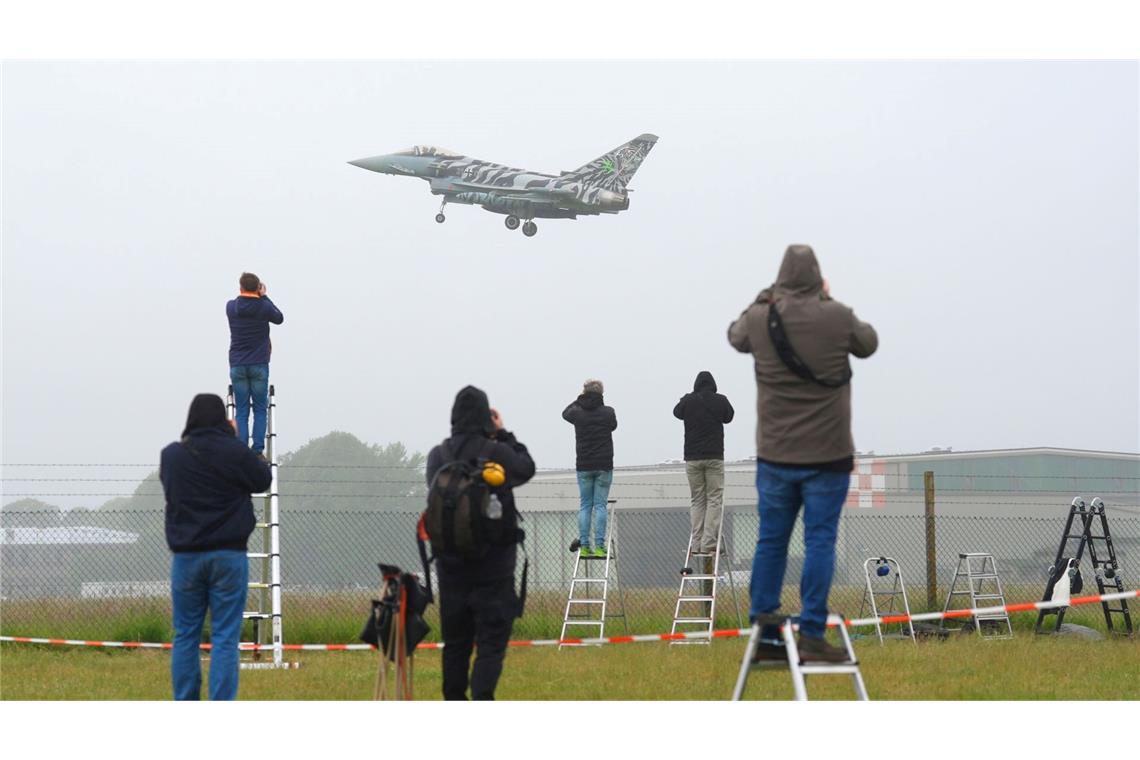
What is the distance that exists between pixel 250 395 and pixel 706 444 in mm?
4552

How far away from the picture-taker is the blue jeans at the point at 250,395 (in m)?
13.1

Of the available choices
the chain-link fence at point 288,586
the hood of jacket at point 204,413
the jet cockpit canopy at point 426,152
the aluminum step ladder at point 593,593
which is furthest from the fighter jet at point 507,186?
the hood of jacket at point 204,413

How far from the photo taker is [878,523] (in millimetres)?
34969

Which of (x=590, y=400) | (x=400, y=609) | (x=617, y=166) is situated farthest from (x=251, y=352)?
(x=617, y=166)

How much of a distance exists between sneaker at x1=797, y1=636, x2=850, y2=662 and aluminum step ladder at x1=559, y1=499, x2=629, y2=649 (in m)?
7.81

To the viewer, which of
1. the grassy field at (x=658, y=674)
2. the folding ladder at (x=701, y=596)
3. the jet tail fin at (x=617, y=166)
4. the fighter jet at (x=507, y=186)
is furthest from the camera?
the jet tail fin at (x=617, y=166)

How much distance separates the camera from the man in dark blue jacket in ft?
42.2

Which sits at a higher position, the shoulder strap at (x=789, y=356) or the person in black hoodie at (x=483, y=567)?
the shoulder strap at (x=789, y=356)

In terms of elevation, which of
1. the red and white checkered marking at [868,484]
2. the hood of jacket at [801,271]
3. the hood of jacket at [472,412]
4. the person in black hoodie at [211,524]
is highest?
the hood of jacket at [801,271]

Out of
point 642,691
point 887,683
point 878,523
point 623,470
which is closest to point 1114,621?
point 887,683

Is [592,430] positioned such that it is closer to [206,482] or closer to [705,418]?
[705,418]

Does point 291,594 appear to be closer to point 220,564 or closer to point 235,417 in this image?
point 235,417

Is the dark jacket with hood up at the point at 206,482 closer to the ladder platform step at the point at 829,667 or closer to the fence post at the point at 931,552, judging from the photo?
the ladder platform step at the point at 829,667

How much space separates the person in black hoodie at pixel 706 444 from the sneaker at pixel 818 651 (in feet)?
26.0
